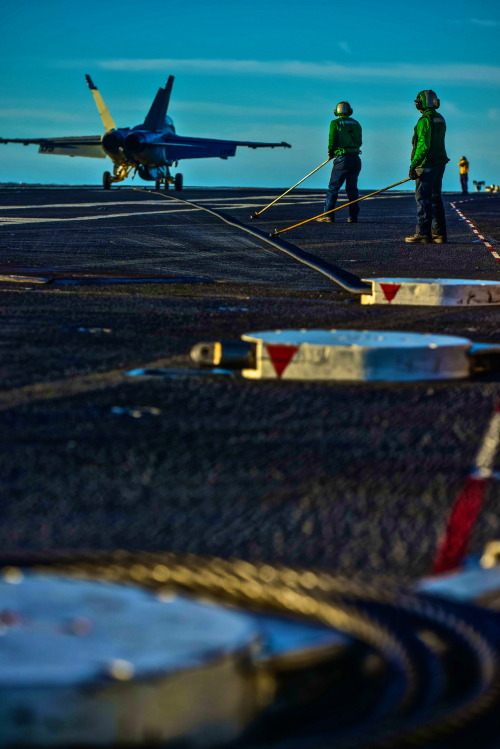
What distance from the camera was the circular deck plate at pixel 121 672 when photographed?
5.74 ft

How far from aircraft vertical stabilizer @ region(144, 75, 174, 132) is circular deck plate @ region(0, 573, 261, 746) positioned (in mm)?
60726

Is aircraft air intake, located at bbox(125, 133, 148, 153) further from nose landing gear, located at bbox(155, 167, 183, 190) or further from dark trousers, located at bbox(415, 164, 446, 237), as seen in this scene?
dark trousers, located at bbox(415, 164, 446, 237)

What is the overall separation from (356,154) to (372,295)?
53.8ft

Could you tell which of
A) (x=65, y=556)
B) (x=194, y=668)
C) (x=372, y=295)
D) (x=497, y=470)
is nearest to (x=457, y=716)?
(x=194, y=668)

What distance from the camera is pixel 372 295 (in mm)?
10375

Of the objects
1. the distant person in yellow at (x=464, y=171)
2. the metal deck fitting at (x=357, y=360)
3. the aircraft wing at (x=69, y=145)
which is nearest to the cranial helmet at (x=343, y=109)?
the metal deck fitting at (x=357, y=360)

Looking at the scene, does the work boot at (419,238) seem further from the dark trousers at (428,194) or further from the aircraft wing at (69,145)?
the aircraft wing at (69,145)

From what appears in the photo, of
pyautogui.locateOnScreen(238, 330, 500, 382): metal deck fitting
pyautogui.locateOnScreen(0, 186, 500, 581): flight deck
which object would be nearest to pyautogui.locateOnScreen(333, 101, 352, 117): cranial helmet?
pyautogui.locateOnScreen(0, 186, 500, 581): flight deck

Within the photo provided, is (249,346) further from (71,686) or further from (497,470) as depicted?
(71,686)

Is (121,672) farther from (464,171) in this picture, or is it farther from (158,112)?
(464,171)

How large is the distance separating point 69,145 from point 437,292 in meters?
63.4

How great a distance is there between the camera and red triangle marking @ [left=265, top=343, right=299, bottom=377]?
6.00m

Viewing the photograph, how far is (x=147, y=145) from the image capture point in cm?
5566

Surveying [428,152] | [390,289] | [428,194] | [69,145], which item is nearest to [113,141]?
[69,145]
